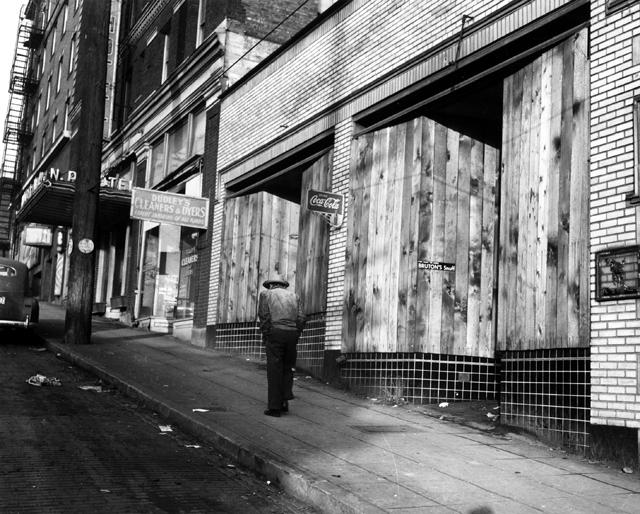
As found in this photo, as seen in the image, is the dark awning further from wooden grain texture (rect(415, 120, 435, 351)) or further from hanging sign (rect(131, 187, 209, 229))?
wooden grain texture (rect(415, 120, 435, 351))

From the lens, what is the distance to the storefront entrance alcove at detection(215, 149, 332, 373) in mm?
13648

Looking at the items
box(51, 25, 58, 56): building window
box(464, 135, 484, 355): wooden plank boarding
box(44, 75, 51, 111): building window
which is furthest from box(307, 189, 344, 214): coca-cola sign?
box(51, 25, 58, 56): building window

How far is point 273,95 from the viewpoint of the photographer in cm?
1512

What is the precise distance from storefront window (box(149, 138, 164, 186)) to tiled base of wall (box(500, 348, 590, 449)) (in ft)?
52.9

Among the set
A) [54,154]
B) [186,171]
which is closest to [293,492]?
[186,171]

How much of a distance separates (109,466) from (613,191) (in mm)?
5332

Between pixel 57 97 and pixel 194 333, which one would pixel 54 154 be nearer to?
pixel 57 97

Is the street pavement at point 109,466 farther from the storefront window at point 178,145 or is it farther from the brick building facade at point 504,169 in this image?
the storefront window at point 178,145

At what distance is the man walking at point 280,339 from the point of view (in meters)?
8.92

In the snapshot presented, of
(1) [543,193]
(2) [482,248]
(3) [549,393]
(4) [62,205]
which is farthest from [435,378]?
(4) [62,205]

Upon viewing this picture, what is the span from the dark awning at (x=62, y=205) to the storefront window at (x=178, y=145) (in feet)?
8.48

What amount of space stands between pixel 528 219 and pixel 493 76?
85.1 inches

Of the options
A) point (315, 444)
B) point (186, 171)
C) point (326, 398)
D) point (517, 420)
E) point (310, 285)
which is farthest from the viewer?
point (186, 171)

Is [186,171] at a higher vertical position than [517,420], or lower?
higher
